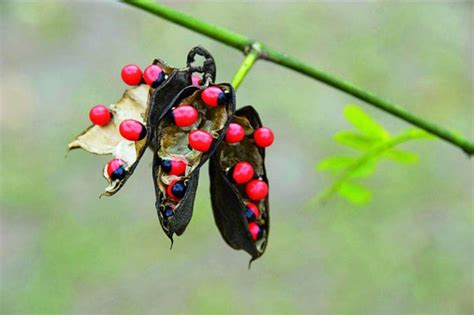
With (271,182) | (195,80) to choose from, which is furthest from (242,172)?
(271,182)

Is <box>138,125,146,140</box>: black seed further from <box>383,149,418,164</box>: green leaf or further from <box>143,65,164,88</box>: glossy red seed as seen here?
<box>383,149,418,164</box>: green leaf

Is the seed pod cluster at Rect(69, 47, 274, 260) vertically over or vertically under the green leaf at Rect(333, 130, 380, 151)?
under

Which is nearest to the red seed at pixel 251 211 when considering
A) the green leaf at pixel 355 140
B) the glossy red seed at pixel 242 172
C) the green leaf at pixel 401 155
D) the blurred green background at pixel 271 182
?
the glossy red seed at pixel 242 172

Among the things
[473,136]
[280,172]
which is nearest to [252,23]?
[280,172]

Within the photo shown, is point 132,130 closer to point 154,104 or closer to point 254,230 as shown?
point 154,104

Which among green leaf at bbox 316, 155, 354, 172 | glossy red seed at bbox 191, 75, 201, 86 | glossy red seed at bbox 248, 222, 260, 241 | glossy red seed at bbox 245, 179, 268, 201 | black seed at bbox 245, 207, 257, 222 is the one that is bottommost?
glossy red seed at bbox 248, 222, 260, 241

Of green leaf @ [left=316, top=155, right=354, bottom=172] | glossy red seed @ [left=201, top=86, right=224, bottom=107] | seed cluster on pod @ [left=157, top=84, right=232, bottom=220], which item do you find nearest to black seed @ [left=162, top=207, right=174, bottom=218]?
seed cluster on pod @ [left=157, top=84, right=232, bottom=220]
